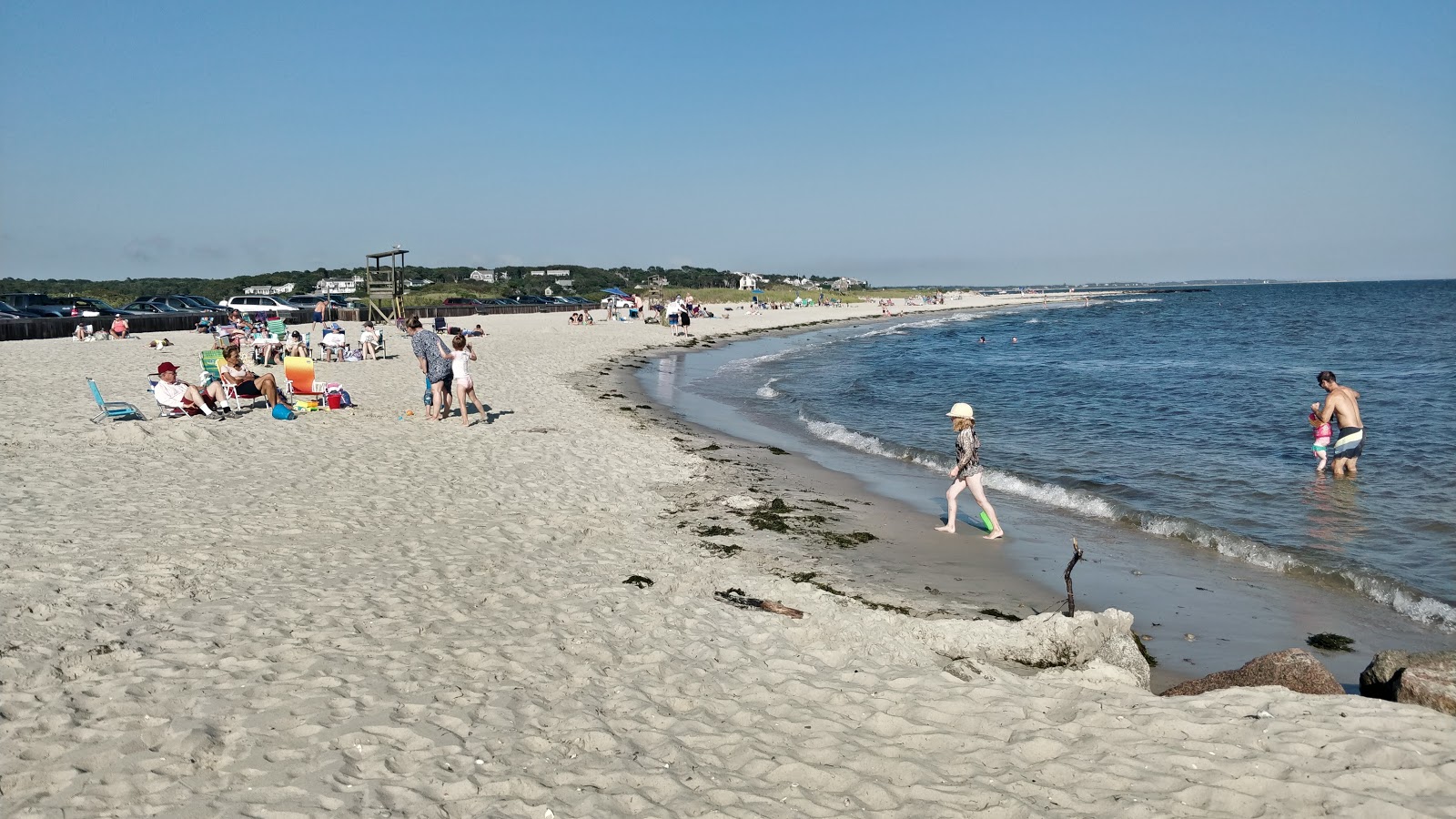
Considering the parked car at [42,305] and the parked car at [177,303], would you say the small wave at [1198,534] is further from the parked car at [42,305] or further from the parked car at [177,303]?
the parked car at [177,303]

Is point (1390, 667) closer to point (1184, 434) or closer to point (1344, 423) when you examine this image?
point (1344, 423)

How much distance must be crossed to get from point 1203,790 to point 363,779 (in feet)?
12.2

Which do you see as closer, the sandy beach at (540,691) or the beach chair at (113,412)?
the sandy beach at (540,691)

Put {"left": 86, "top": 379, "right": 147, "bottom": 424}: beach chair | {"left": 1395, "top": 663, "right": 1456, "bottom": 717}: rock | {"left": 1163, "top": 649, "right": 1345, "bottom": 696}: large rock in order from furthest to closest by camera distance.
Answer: {"left": 86, "top": 379, "right": 147, "bottom": 424}: beach chair → {"left": 1163, "top": 649, "right": 1345, "bottom": 696}: large rock → {"left": 1395, "top": 663, "right": 1456, "bottom": 717}: rock

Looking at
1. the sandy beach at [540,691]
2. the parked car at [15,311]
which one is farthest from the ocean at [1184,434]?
the parked car at [15,311]

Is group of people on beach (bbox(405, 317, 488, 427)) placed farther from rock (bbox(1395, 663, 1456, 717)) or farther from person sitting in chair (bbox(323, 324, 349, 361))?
rock (bbox(1395, 663, 1456, 717))

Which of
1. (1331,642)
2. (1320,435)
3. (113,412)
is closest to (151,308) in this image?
(113,412)

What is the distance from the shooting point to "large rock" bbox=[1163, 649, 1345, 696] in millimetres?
4941

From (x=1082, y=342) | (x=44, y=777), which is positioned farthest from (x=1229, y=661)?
(x=1082, y=342)

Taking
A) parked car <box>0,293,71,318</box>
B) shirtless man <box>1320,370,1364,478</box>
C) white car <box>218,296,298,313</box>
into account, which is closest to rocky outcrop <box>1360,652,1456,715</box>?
shirtless man <box>1320,370,1364,478</box>

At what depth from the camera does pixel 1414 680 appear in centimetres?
466

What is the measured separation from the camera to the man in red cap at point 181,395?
1242 cm

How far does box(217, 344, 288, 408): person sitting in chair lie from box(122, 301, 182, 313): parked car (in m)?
30.3

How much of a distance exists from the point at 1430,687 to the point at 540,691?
4787 mm
